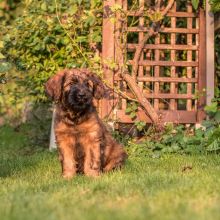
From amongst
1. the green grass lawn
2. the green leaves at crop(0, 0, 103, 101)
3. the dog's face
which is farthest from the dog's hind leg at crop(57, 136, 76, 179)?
the green leaves at crop(0, 0, 103, 101)

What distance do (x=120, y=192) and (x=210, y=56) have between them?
15.2 ft

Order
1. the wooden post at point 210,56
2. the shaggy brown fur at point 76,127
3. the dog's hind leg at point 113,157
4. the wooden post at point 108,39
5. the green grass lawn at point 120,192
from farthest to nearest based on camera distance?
1. the wooden post at point 210,56
2. the wooden post at point 108,39
3. the dog's hind leg at point 113,157
4. the shaggy brown fur at point 76,127
5. the green grass lawn at point 120,192

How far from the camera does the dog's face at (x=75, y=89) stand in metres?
6.32

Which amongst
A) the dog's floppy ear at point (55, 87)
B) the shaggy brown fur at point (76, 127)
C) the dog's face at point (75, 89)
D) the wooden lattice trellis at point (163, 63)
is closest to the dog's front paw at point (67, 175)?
the shaggy brown fur at point (76, 127)

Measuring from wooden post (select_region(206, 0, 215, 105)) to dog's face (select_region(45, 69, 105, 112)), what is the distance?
2.88 m

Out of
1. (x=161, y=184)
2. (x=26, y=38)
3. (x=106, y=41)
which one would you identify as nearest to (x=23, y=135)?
(x=26, y=38)

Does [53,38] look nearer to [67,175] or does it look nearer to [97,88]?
[97,88]

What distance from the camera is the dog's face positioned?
249 inches

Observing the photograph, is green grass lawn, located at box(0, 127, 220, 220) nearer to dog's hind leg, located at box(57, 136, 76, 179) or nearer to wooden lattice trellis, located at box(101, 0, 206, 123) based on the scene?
dog's hind leg, located at box(57, 136, 76, 179)

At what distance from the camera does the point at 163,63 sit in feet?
30.5

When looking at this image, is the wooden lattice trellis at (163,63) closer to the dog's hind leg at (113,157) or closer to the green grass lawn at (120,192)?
the green grass lawn at (120,192)

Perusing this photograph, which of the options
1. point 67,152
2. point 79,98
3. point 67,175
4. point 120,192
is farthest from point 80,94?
point 120,192

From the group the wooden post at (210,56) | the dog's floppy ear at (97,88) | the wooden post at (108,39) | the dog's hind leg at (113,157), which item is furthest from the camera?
the wooden post at (210,56)

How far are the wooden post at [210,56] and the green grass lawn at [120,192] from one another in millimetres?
1700
